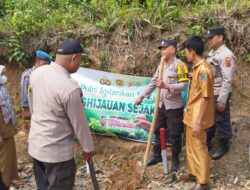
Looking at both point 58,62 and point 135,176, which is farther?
point 135,176

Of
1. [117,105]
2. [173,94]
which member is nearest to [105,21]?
[117,105]

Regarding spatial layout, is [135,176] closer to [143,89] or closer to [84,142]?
[143,89]

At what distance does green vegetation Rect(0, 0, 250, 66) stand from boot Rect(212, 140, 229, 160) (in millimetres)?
2089

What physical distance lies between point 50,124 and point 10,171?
1.49 m

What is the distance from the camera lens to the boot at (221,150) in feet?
18.5

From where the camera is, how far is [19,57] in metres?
7.01

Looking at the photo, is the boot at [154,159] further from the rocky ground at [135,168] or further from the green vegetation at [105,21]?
the green vegetation at [105,21]

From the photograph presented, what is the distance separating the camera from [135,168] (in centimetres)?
565

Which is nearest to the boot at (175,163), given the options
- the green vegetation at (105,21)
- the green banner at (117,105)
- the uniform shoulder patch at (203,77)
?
the green banner at (117,105)

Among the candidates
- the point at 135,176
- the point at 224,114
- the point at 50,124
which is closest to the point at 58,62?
the point at 50,124

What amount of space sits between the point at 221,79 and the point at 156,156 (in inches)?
56.8

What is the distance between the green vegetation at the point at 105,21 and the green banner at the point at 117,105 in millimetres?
623

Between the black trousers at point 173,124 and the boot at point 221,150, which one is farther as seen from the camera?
the boot at point 221,150

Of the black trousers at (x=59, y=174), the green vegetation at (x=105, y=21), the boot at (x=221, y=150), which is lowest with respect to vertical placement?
the boot at (x=221, y=150)
